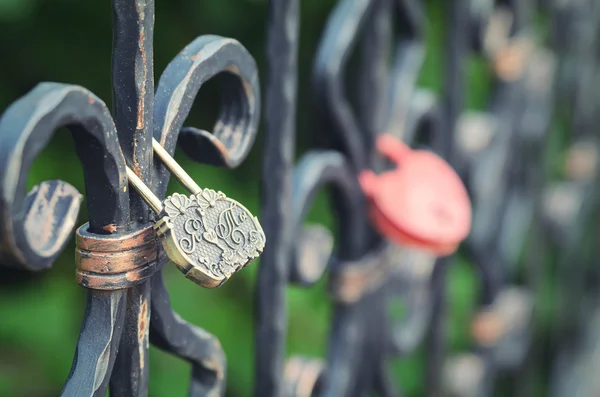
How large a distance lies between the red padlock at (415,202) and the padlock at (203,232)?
351 millimetres

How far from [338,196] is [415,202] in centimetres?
9

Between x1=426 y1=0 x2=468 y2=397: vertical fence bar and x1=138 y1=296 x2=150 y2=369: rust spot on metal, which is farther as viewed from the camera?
x1=426 y1=0 x2=468 y2=397: vertical fence bar

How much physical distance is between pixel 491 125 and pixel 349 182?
0.50 meters

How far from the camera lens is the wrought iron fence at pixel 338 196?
0.46 m

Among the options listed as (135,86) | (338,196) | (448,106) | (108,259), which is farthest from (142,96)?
(448,106)

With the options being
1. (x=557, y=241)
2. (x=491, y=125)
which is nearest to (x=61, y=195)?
(x=491, y=125)

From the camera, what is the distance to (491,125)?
121 cm

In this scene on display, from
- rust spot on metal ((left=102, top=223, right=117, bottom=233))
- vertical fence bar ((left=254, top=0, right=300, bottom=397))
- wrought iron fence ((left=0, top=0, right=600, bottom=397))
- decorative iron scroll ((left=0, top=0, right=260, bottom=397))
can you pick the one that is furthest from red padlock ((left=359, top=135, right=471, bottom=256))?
rust spot on metal ((left=102, top=223, right=117, bottom=233))

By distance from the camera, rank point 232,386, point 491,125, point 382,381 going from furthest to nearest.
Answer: point 232,386, point 491,125, point 382,381

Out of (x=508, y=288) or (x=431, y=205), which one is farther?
(x=508, y=288)

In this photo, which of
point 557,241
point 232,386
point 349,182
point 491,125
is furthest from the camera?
point 557,241

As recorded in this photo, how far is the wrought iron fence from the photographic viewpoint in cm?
46

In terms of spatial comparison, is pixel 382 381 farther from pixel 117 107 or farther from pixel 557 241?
pixel 557 241

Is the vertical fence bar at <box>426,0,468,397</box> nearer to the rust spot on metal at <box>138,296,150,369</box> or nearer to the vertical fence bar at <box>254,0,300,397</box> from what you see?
the vertical fence bar at <box>254,0,300,397</box>
